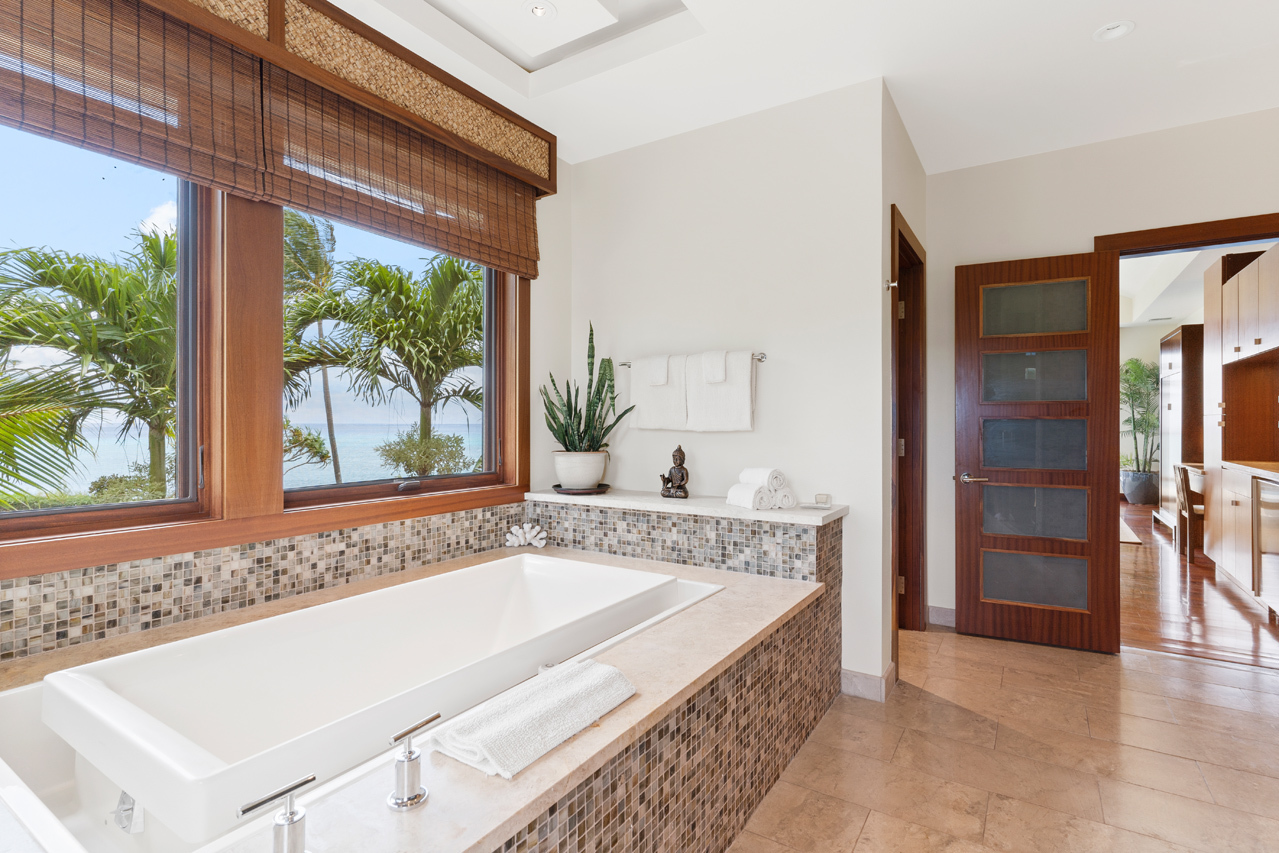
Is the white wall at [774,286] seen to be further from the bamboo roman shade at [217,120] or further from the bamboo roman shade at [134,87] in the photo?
the bamboo roman shade at [134,87]

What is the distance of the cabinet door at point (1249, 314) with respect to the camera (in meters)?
3.90

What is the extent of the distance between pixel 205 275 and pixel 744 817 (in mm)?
2235

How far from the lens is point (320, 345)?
2305mm

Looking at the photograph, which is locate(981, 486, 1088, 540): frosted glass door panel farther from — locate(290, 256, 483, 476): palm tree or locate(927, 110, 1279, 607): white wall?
locate(290, 256, 483, 476): palm tree

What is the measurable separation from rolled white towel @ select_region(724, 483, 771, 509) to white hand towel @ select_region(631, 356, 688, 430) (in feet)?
1.64

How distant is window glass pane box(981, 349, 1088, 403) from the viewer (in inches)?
124

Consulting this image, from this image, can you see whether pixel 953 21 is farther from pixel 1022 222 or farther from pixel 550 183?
pixel 550 183

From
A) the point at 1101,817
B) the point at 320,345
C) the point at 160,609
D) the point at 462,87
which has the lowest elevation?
the point at 1101,817

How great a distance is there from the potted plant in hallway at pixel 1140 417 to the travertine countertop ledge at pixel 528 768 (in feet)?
28.0

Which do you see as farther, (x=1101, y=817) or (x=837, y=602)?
(x=837, y=602)

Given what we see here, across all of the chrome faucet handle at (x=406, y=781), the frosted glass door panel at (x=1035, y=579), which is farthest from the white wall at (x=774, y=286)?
the chrome faucet handle at (x=406, y=781)

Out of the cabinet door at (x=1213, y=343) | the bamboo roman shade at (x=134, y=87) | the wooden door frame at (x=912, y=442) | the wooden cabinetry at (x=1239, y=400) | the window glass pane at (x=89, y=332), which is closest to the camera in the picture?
the bamboo roman shade at (x=134, y=87)

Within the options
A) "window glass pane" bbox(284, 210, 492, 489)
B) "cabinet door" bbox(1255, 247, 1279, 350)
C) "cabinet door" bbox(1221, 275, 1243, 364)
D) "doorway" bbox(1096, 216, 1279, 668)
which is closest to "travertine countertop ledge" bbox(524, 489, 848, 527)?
"window glass pane" bbox(284, 210, 492, 489)

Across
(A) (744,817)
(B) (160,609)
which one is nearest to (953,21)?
(A) (744,817)
